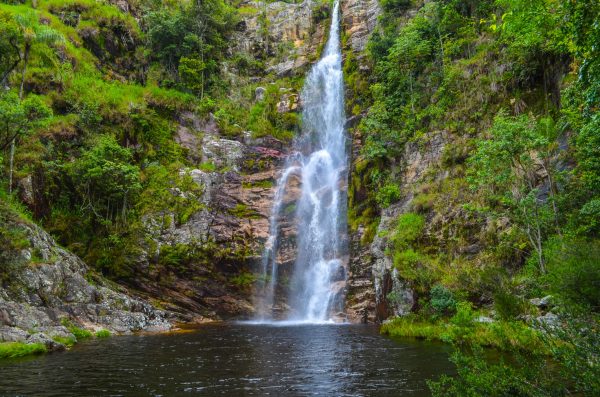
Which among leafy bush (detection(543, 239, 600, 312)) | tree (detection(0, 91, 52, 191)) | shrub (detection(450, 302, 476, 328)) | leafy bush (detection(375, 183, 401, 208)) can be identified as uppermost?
tree (detection(0, 91, 52, 191))

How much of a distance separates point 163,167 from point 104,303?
14422 millimetres

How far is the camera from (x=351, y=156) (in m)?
36.3

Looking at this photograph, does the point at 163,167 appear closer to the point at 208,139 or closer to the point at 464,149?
the point at 208,139

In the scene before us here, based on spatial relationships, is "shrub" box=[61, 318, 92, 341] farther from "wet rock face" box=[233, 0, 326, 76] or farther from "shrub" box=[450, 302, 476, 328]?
"wet rock face" box=[233, 0, 326, 76]

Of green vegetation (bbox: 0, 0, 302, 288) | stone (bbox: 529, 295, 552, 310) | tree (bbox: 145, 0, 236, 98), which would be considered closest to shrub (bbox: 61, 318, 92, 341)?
green vegetation (bbox: 0, 0, 302, 288)

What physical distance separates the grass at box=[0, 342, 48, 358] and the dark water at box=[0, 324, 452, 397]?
82cm

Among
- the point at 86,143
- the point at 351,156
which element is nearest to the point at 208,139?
the point at 86,143

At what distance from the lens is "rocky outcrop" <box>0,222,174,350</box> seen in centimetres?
1820

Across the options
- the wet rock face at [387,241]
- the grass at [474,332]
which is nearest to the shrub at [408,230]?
the wet rock face at [387,241]

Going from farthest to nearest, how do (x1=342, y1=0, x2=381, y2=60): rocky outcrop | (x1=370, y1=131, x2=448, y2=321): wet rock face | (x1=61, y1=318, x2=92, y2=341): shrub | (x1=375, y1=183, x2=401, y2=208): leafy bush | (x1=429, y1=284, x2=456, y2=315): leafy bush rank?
(x1=342, y1=0, x2=381, y2=60): rocky outcrop, (x1=375, y1=183, x2=401, y2=208): leafy bush, (x1=370, y1=131, x2=448, y2=321): wet rock face, (x1=61, y1=318, x2=92, y2=341): shrub, (x1=429, y1=284, x2=456, y2=315): leafy bush

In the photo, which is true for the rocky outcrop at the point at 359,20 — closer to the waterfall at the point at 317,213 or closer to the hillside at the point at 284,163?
the hillside at the point at 284,163

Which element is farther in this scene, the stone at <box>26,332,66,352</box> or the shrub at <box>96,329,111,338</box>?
the shrub at <box>96,329,111,338</box>

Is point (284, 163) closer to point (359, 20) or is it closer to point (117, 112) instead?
point (117, 112)

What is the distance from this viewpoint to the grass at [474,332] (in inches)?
489
